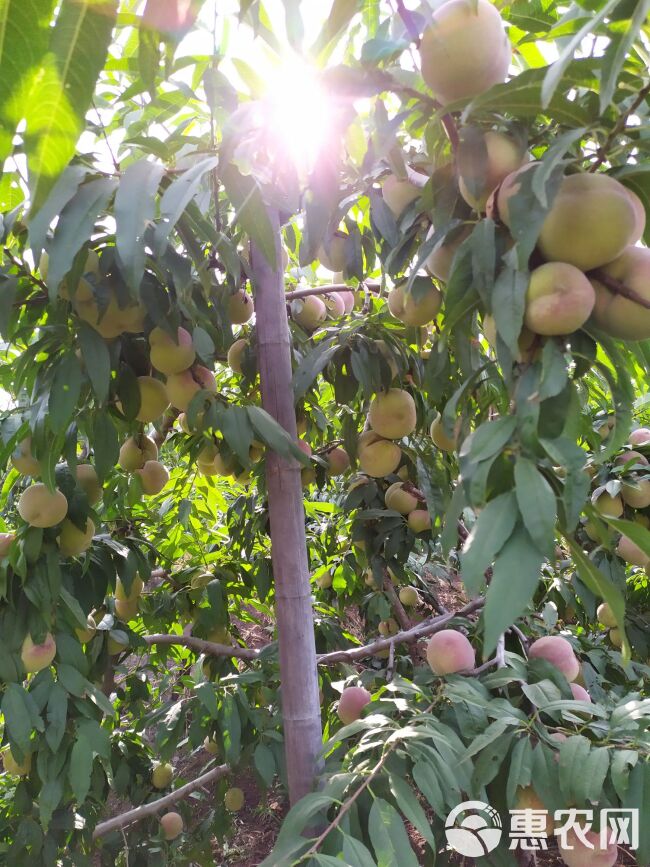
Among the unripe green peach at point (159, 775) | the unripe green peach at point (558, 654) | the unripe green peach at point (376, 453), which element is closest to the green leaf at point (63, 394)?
the unripe green peach at point (376, 453)

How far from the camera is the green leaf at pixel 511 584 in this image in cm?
51

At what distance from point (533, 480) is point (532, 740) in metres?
0.80

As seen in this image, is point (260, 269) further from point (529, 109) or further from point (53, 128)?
point (53, 128)

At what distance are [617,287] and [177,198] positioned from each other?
0.54 m

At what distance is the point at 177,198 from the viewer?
838 mm

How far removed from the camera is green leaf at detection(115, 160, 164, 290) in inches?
31.1

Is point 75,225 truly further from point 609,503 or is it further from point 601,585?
point 609,503

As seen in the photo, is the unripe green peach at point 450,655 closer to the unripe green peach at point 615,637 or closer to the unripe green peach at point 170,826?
the unripe green peach at point 615,637

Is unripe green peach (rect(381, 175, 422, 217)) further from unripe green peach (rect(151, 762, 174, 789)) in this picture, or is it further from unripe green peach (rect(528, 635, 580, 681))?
unripe green peach (rect(151, 762, 174, 789))

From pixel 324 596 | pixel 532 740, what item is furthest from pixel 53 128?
pixel 324 596

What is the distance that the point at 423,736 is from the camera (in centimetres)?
106

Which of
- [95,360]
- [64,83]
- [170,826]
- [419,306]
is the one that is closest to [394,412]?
[419,306]

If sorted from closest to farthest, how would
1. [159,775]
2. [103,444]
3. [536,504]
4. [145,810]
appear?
[536,504], [103,444], [145,810], [159,775]

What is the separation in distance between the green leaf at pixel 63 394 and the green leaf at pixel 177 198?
34cm
